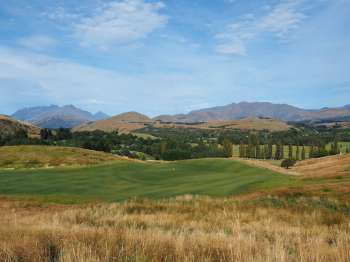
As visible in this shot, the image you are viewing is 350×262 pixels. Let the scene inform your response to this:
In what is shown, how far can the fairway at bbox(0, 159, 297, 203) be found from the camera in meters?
32.3

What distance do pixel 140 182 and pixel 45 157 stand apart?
1501 inches

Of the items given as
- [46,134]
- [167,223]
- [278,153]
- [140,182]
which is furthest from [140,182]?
[46,134]

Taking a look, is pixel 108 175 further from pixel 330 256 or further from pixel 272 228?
pixel 330 256

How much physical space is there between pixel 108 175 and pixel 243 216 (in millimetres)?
31947

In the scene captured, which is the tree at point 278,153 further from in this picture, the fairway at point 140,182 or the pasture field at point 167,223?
the pasture field at point 167,223

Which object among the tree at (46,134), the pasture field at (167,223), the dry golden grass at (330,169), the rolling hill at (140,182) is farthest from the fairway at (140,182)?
the tree at (46,134)

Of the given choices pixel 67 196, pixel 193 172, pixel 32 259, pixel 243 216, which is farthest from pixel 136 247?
pixel 193 172

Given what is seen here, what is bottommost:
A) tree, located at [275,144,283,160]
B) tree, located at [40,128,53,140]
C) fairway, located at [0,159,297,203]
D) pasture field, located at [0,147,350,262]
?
tree, located at [275,144,283,160]

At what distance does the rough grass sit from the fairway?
20746 mm

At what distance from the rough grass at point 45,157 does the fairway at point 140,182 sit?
68.1ft

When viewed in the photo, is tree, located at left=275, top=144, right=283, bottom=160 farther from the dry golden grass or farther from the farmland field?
the farmland field

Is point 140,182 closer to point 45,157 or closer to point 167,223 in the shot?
point 167,223

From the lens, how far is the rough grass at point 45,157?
7194cm

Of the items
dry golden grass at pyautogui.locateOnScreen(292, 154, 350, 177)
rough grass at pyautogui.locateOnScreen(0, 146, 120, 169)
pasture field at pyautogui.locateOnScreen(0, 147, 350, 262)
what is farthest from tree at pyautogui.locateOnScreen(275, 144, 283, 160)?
pasture field at pyautogui.locateOnScreen(0, 147, 350, 262)
